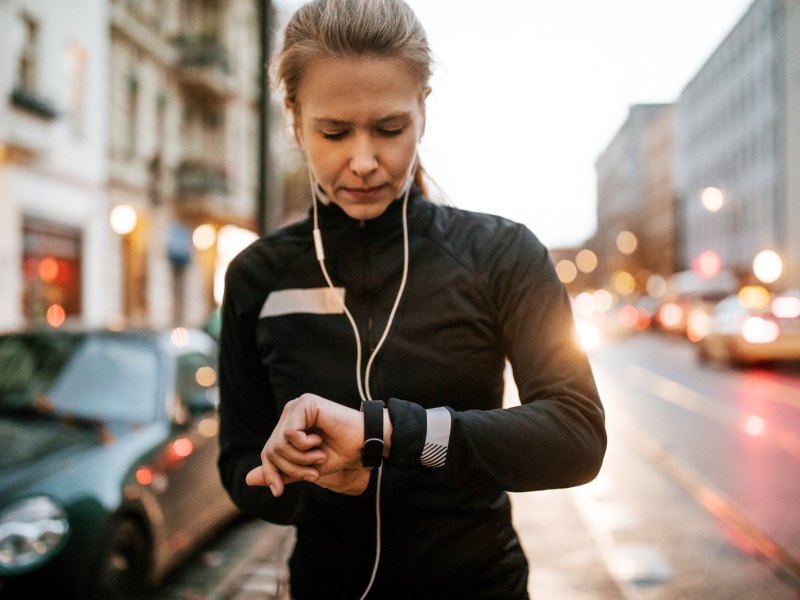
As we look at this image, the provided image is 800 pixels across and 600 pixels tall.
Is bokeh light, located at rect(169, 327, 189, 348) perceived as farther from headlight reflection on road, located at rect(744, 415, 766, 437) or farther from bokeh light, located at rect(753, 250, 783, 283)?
bokeh light, located at rect(753, 250, 783, 283)

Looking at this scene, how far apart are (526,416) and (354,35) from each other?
0.70m

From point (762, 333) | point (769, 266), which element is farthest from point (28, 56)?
point (769, 266)

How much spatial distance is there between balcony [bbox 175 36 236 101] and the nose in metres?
24.4

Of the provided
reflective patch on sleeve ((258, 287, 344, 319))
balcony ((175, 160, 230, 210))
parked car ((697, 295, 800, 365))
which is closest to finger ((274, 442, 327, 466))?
reflective patch on sleeve ((258, 287, 344, 319))

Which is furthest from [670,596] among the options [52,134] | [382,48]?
[52,134]

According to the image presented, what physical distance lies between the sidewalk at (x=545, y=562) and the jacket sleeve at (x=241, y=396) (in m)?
2.24

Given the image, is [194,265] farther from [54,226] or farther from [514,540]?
[514,540]

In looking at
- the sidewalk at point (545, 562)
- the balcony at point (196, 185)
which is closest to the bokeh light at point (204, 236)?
the balcony at point (196, 185)

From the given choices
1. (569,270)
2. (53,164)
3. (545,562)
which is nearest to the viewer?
(545,562)

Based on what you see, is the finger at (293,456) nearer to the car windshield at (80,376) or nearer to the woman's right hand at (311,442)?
the woman's right hand at (311,442)

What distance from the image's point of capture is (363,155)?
1497mm

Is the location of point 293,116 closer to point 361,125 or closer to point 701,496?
point 361,125

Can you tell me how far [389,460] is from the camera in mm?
1314

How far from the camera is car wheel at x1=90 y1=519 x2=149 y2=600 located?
396 centimetres
